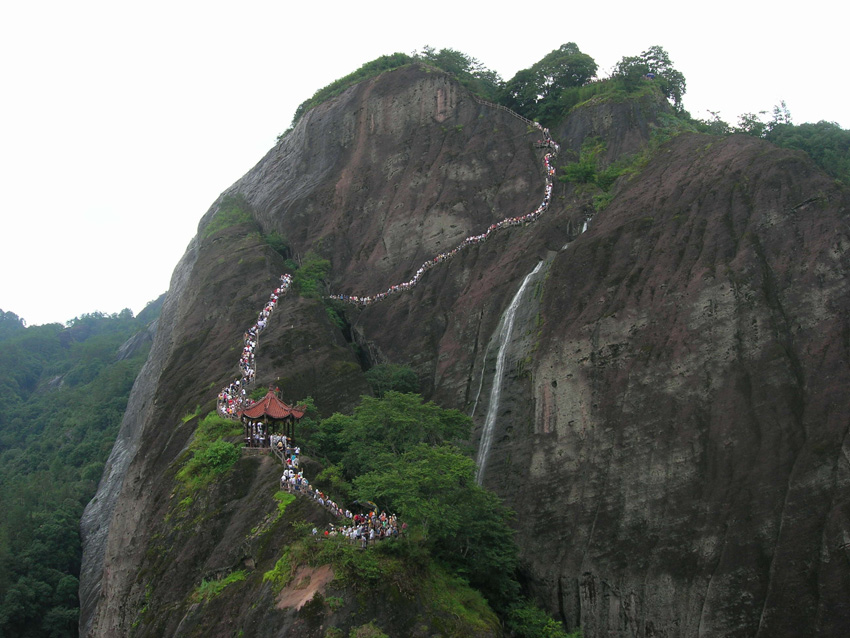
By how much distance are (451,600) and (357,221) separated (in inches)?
1357

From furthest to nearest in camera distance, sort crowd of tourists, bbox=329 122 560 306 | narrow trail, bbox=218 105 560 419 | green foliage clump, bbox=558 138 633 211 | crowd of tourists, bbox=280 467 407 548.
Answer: crowd of tourists, bbox=329 122 560 306
green foliage clump, bbox=558 138 633 211
narrow trail, bbox=218 105 560 419
crowd of tourists, bbox=280 467 407 548

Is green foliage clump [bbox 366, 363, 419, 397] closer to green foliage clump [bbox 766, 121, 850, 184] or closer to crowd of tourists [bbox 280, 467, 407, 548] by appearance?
crowd of tourists [bbox 280, 467, 407, 548]

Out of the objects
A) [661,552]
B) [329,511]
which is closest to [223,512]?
[329,511]

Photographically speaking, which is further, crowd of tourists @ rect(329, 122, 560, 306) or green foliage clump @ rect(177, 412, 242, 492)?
crowd of tourists @ rect(329, 122, 560, 306)

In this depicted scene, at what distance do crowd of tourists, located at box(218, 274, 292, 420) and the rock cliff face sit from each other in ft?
2.73

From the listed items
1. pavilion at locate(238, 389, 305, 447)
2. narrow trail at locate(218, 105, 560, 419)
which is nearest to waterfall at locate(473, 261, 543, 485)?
narrow trail at locate(218, 105, 560, 419)

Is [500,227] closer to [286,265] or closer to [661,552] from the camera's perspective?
[286,265]

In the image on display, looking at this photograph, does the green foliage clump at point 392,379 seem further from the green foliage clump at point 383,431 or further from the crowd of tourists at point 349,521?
the crowd of tourists at point 349,521

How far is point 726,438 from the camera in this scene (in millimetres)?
26828

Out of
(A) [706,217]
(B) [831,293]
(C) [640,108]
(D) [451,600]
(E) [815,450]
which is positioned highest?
(C) [640,108]

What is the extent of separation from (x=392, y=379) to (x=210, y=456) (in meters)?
12.2

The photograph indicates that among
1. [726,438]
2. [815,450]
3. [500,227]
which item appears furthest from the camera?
[500,227]

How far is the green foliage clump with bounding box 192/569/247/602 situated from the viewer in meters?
24.8

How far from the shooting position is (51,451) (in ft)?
226
